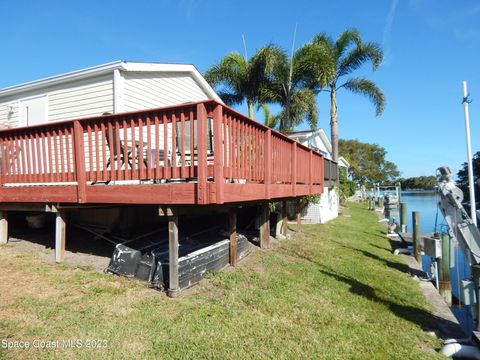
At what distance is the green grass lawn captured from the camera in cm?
306

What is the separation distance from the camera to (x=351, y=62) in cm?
1808

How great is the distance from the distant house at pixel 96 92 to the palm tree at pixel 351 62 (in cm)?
1104

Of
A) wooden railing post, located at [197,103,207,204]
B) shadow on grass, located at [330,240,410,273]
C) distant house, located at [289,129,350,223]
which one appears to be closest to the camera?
wooden railing post, located at [197,103,207,204]

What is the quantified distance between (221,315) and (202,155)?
1879mm

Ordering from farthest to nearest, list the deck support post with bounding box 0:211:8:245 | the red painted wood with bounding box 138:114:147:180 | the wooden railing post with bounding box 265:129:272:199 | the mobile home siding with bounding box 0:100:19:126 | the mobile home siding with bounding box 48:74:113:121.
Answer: the mobile home siding with bounding box 0:100:19:126 < the mobile home siding with bounding box 48:74:113:121 < the deck support post with bounding box 0:211:8:245 < the wooden railing post with bounding box 265:129:272:199 < the red painted wood with bounding box 138:114:147:180

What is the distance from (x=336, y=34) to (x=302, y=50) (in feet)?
13.5

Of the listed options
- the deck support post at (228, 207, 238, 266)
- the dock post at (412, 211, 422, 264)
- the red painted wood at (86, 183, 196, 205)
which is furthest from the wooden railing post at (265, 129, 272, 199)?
the dock post at (412, 211, 422, 264)

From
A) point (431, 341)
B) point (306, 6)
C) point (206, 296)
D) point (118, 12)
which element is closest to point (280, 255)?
point (206, 296)

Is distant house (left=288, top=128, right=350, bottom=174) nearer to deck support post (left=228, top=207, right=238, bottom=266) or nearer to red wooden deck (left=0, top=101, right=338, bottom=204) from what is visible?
red wooden deck (left=0, top=101, right=338, bottom=204)

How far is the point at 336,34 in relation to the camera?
59.6 ft

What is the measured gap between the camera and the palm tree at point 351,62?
17.6m

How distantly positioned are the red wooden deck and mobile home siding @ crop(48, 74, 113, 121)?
90.4 inches

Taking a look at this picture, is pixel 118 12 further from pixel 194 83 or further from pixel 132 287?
pixel 132 287

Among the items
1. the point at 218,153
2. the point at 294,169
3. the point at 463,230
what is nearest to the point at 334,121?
the point at 294,169
